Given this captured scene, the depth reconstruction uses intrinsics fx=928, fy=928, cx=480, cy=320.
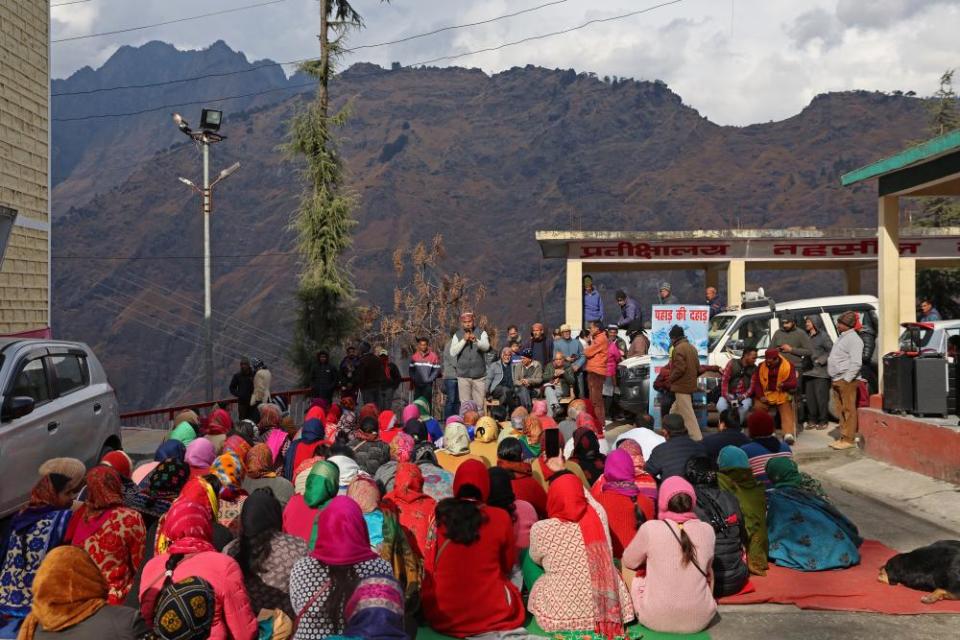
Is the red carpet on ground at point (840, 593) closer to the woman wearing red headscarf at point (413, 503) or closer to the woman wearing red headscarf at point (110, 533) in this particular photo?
the woman wearing red headscarf at point (413, 503)

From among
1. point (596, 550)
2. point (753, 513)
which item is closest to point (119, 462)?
point (596, 550)

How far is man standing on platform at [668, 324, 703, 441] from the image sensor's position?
43.4 ft

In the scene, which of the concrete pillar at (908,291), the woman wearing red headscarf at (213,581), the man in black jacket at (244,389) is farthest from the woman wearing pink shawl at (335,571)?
the concrete pillar at (908,291)

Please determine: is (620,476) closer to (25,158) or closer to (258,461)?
(258,461)

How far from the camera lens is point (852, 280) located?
27031 mm

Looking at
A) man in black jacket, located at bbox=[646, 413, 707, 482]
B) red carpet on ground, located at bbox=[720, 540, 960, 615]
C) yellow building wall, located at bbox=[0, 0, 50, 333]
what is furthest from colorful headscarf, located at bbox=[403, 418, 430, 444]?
yellow building wall, located at bbox=[0, 0, 50, 333]

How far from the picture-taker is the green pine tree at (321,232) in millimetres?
23422

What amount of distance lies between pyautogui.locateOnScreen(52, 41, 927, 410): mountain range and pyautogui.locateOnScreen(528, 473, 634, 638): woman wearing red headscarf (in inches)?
4057

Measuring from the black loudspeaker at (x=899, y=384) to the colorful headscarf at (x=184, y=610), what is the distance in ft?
33.8

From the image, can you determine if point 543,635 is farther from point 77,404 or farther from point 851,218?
point 851,218

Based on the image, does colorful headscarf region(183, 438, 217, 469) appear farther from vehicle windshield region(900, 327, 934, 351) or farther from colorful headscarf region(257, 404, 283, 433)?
vehicle windshield region(900, 327, 934, 351)

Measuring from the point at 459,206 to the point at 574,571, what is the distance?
149494mm

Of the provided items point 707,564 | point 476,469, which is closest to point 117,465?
point 476,469

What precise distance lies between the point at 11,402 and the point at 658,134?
186 m
